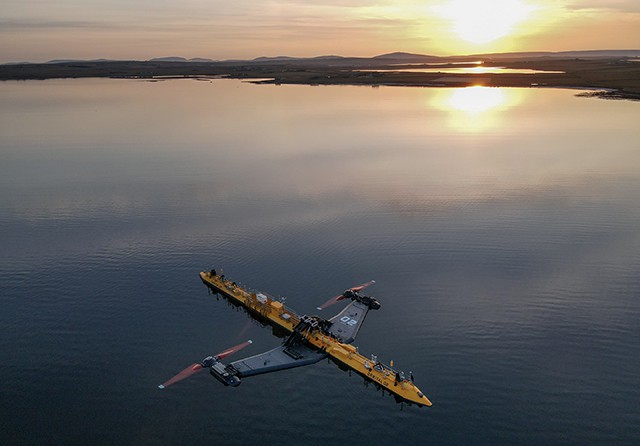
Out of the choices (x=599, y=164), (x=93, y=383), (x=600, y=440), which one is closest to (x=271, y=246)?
(x=93, y=383)

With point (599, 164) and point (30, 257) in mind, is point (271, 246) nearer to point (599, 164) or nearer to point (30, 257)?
point (30, 257)

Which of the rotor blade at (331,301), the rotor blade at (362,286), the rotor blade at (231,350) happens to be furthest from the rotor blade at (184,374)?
the rotor blade at (362,286)

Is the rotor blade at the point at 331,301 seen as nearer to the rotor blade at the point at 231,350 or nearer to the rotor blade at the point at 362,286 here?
the rotor blade at the point at 362,286

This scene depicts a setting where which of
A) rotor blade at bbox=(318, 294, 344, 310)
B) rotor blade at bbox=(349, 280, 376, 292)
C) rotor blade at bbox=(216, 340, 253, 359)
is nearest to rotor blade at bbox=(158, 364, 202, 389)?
rotor blade at bbox=(216, 340, 253, 359)

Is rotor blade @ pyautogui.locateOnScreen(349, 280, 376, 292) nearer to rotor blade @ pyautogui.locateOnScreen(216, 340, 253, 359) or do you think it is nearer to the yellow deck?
the yellow deck

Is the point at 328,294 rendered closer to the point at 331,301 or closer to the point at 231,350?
the point at 331,301
